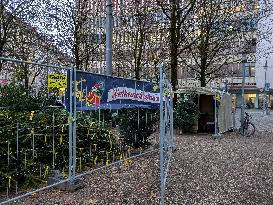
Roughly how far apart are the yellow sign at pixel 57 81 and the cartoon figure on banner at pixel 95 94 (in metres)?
0.49

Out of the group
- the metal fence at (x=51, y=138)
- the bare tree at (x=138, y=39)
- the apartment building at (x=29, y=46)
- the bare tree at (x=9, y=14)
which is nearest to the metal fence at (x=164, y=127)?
the metal fence at (x=51, y=138)

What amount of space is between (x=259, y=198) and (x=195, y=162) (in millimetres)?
2940

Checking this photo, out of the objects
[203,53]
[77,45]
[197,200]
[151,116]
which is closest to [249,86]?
[203,53]

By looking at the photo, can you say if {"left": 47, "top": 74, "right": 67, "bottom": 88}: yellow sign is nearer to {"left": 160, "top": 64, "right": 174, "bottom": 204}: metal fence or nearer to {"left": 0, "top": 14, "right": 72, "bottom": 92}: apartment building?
{"left": 160, "top": 64, "right": 174, "bottom": 204}: metal fence

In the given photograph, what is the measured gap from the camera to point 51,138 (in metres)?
7.23

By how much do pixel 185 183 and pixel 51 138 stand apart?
2844 mm

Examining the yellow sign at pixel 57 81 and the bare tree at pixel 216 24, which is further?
the bare tree at pixel 216 24

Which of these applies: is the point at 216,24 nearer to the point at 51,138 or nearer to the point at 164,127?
the point at 164,127

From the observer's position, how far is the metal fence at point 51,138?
5816 mm

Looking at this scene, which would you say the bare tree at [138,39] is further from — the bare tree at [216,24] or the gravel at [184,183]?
the gravel at [184,183]

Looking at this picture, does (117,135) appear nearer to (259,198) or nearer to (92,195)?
(92,195)

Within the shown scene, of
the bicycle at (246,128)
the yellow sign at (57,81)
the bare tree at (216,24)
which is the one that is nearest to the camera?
the yellow sign at (57,81)

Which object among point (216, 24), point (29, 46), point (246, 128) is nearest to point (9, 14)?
point (29, 46)

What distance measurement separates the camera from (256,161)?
9062mm
